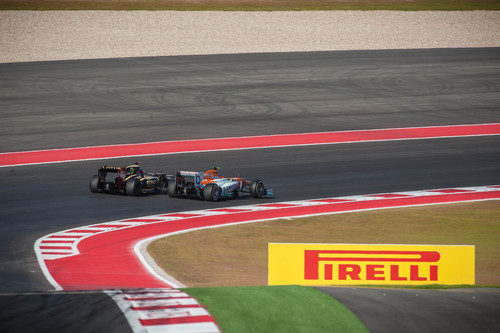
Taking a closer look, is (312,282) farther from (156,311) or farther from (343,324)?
(156,311)

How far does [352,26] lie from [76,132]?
88.5ft

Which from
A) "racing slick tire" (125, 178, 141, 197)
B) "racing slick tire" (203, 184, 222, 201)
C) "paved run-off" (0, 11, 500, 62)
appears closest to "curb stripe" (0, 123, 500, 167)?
"racing slick tire" (125, 178, 141, 197)

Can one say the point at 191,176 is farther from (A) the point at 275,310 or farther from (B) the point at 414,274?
(A) the point at 275,310

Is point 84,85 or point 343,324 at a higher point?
point 84,85

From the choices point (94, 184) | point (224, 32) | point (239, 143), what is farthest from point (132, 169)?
point (224, 32)

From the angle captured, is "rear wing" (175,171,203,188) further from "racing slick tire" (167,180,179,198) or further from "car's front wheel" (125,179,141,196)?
"car's front wheel" (125,179,141,196)

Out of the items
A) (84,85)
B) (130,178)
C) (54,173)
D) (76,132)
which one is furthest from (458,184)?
(84,85)

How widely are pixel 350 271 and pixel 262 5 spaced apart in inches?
1819

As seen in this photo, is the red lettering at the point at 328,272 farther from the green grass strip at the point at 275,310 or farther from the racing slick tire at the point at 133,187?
the racing slick tire at the point at 133,187

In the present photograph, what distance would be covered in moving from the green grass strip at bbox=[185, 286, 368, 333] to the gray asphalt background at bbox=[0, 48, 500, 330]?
607 centimetres

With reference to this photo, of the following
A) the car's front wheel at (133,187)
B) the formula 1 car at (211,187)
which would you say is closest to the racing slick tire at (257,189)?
the formula 1 car at (211,187)

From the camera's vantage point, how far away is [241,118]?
33.5 m

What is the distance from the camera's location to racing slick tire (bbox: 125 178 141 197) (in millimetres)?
23219

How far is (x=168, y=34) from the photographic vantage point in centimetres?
5025
